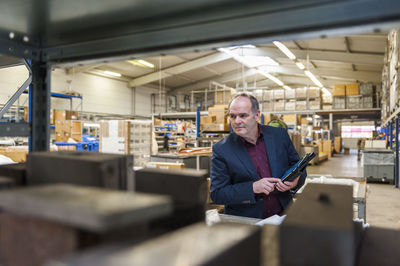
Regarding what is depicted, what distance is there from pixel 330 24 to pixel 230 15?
1.04ft

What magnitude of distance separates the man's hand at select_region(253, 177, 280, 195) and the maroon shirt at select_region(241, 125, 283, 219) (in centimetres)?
19

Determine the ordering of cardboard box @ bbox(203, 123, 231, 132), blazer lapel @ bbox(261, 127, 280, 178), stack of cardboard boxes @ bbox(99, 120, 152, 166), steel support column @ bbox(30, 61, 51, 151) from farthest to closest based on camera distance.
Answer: stack of cardboard boxes @ bbox(99, 120, 152, 166) < cardboard box @ bbox(203, 123, 231, 132) < blazer lapel @ bbox(261, 127, 280, 178) < steel support column @ bbox(30, 61, 51, 151)

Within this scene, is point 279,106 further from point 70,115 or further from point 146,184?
point 146,184

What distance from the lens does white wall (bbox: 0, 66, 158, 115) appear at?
41.0 feet

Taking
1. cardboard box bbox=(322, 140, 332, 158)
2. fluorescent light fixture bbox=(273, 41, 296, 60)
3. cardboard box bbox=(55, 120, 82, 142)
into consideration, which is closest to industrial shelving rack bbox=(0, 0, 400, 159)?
fluorescent light fixture bbox=(273, 41, 296, 60)

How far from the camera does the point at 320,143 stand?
16.8 metres

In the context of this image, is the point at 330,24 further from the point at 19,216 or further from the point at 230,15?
the point at 19,216

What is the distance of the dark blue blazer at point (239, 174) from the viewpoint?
78.5 inches

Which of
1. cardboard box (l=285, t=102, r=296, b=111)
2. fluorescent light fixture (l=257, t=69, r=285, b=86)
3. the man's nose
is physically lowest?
the man's nose

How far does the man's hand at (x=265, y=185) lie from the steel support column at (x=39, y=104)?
125cm

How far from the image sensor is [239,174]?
6.84 feet

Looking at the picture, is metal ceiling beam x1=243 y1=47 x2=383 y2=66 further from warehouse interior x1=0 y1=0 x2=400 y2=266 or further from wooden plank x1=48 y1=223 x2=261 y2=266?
wooden plank x1=48 y1=223 x2=261 y2=266

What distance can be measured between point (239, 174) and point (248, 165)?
0.09 meters

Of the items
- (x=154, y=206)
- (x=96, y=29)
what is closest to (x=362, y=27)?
(x=154, y=206)
